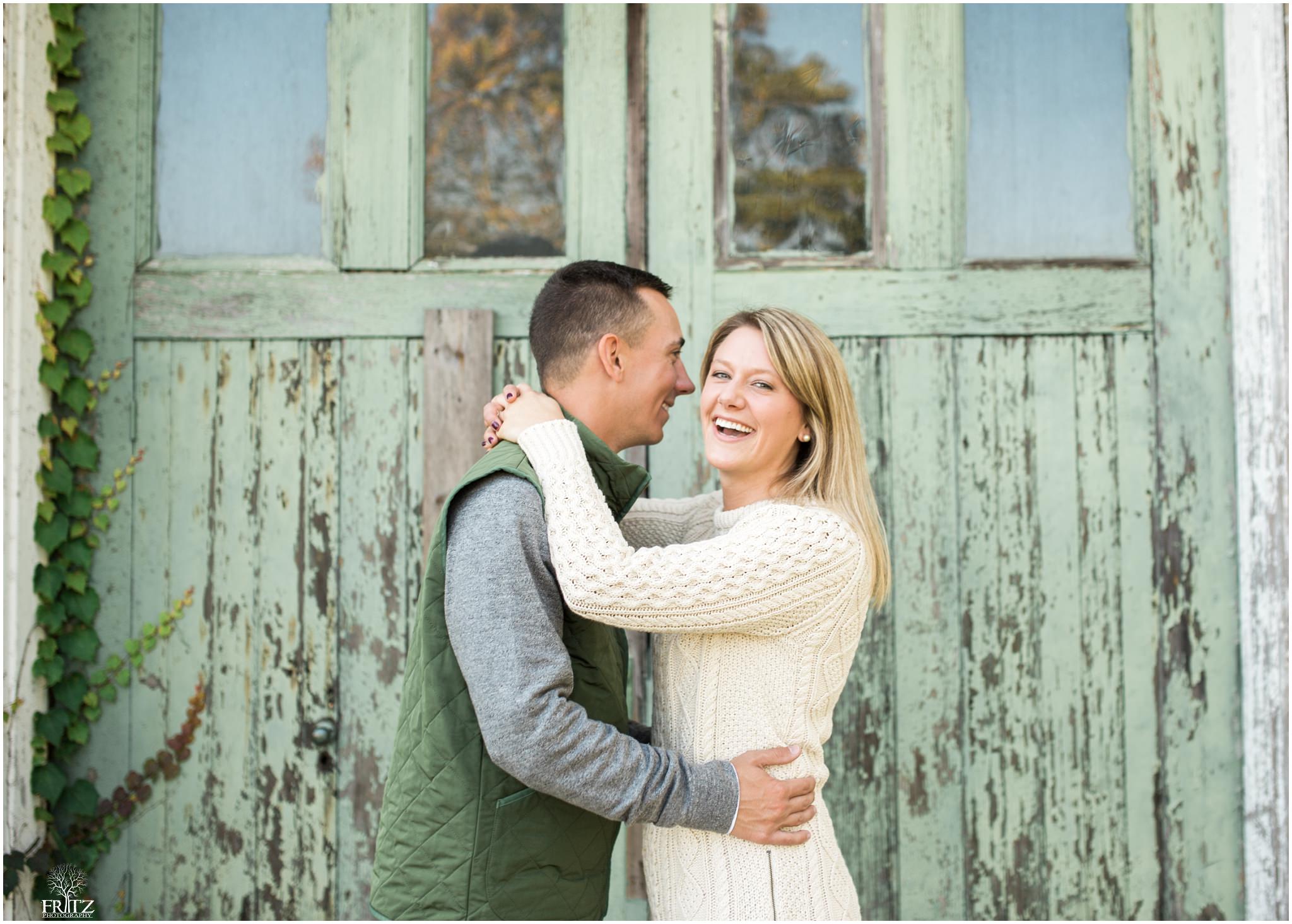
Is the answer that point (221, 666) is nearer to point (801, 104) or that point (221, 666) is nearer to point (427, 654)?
point (427, 654)

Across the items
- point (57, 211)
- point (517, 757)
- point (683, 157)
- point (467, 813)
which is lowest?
point (467, 813)

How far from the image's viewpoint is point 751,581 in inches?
60.8

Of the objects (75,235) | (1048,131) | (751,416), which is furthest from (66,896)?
(1048,131)

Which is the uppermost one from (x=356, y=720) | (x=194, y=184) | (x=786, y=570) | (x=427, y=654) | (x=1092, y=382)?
(x=194, y=184)

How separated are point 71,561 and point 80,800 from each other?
611mm

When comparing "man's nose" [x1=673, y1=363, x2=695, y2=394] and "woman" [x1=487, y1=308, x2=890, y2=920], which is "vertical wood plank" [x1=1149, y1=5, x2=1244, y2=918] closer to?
"woman" [x1=487, y1=308, x2=890, y2=920]

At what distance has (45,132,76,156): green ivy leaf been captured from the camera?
2.57 meters

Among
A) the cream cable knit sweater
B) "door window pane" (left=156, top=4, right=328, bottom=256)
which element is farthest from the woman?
"door window pane" (left=156, top=4, right=328, bottom=256)

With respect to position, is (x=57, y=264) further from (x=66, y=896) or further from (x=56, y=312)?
(x=66, y=896)

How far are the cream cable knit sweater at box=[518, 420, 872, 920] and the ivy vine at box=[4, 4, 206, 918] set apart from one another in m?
1.53

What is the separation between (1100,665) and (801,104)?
66.6 inches

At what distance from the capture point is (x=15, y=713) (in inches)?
95.8

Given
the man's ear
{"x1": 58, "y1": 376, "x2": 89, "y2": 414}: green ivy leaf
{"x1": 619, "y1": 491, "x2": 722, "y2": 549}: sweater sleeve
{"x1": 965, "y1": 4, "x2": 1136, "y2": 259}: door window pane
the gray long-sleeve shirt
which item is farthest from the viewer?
{"x1": 965, "y1": 4, "x2": 1136, "y2": 259}: door window pane

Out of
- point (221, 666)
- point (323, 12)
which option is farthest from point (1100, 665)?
point (323, 12)
